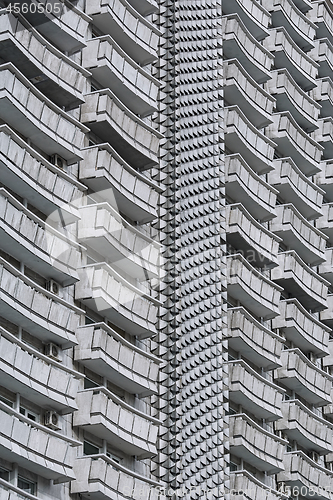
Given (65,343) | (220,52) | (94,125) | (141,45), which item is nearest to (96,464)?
(65,343)

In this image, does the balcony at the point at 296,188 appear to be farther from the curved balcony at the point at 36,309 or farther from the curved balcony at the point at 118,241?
the curved balcony at the point at 36,309

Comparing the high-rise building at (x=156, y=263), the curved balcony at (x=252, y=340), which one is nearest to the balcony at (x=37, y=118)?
the high-rise building at (x=156, y=263)

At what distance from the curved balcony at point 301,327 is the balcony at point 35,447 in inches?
832

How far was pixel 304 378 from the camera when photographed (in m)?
61.8

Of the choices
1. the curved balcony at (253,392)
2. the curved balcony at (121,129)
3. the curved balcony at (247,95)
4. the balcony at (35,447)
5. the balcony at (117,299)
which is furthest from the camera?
the curved balcony at (247,95)

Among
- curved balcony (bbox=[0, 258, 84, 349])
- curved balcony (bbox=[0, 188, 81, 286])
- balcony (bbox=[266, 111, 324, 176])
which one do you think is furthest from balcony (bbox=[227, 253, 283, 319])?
curved balcony (bbox=[0, 258, 84, 349])

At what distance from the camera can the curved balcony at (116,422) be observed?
4472 cm

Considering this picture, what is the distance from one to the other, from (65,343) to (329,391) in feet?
75.7

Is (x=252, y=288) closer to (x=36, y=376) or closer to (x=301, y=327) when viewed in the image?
(x=301, y=327)

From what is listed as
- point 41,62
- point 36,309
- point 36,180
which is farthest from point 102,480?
point 41,62

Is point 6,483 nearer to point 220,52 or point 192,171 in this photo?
point 192,171

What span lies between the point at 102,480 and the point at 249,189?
→ 68.9 ft

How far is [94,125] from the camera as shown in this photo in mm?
50438

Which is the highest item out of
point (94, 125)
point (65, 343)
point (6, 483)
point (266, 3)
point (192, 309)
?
point (266, 3)
